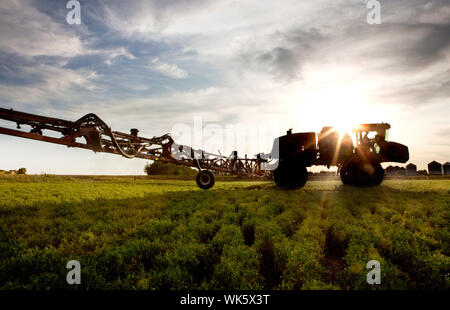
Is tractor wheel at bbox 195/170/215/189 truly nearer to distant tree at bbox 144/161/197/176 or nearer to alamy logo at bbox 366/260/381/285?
alamy logo at bbox 366/260/381/285

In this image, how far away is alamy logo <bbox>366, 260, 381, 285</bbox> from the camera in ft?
10.2

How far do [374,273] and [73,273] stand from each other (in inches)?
164

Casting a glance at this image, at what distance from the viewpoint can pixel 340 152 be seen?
42.3 ft

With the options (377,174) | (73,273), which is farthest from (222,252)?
(377,174)

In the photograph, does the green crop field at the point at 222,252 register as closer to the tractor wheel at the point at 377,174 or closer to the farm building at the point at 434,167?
the tractor wheel at the point at 377,174

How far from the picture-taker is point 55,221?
5.97 m

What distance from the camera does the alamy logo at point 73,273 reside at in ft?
10.0

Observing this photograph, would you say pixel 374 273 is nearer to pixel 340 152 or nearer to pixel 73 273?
pixel 73 273

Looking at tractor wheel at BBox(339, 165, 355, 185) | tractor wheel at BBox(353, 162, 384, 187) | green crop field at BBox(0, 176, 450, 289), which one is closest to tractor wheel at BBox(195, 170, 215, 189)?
tractor wheel at BBox(339, 165, 355, 185)

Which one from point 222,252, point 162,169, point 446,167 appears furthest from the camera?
point 446,167

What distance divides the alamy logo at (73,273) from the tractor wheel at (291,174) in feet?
38.0
